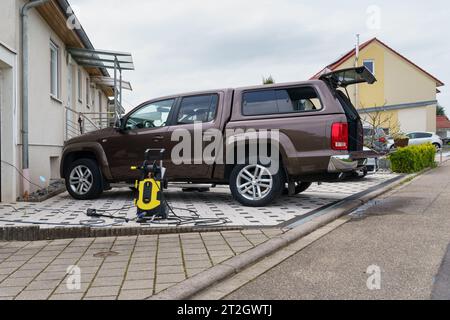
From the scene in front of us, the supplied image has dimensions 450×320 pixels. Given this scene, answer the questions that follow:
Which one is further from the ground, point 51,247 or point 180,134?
point 180,134

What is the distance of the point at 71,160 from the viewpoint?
29.7 feet

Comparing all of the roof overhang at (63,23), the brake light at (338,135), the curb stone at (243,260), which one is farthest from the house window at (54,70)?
the curb stone at (243,260)

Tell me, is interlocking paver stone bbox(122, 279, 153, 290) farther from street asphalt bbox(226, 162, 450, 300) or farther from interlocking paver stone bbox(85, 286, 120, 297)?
street asphalt bbox(226, 162, 450, 300)

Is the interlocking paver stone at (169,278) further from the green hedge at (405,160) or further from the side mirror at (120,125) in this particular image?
the green hedge at (405,160)

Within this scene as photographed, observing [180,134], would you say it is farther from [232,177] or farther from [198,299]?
[198,299]

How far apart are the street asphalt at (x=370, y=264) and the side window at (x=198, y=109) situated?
292 centimetres

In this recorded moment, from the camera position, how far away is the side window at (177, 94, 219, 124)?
26.5 feet

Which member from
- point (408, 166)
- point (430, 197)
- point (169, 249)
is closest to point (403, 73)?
point (408, 166)

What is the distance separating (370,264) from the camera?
15.0ft

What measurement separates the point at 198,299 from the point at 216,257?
1020mm

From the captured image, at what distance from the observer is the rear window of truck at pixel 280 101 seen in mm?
7438

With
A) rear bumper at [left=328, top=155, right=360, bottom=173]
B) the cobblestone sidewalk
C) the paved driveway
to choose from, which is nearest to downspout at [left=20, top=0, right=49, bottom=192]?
the paved driveway

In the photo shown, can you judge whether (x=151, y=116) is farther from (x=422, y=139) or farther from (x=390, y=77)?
(x=390, y=77)

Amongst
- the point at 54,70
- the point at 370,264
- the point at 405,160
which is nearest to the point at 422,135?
the point at 405,160
